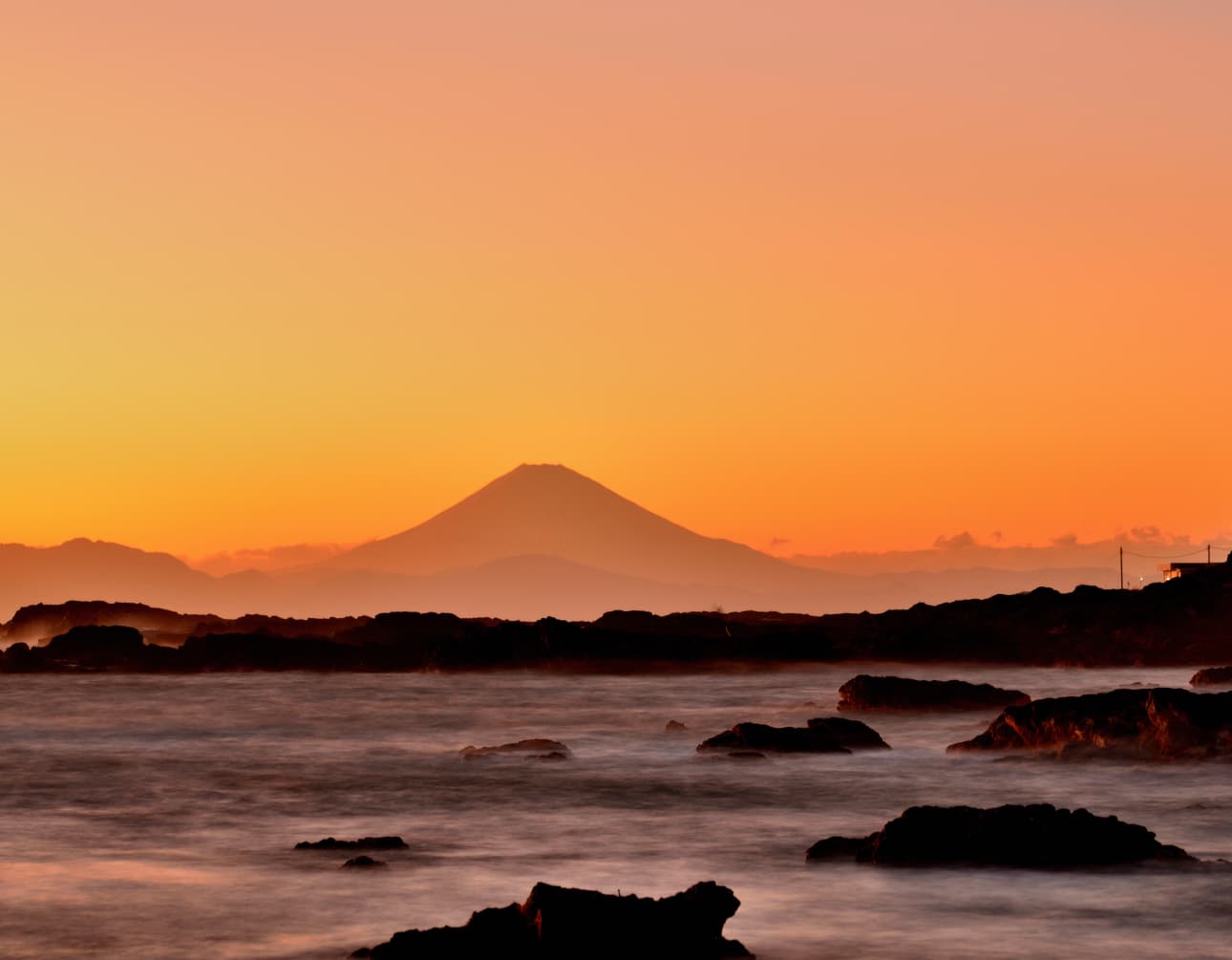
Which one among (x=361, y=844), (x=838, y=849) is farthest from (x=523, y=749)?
(x=838, y=849)

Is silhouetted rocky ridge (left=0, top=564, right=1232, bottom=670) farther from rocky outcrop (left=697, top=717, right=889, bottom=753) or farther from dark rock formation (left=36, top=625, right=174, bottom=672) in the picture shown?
rocky outcrop (left=697, top=717, right=889, bottom=753)

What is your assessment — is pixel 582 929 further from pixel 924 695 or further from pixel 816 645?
pixel 816 645

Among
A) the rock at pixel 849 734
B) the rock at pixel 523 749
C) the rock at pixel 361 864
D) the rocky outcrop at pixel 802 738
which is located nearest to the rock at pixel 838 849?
the rock at pixel 361 864

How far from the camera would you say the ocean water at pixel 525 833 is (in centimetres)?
2172

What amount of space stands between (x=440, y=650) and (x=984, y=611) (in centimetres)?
3441

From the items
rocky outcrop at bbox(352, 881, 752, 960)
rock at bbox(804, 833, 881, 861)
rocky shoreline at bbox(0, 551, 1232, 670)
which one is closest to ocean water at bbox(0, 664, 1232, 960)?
rock at bbox(804, 833, 881, 861)

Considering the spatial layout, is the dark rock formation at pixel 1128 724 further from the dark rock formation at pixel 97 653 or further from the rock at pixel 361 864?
the dark rock formation at pixel 97 653

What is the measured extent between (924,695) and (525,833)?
32.5 meters

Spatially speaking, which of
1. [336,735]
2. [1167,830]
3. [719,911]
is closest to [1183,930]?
[719,911]

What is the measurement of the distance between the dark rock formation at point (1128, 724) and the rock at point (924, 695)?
56.1ft

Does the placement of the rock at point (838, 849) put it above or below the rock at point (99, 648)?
below

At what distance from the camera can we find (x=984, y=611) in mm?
120562

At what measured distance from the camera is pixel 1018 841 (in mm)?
24969

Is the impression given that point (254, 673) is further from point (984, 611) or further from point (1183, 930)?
point (1183, 930)
